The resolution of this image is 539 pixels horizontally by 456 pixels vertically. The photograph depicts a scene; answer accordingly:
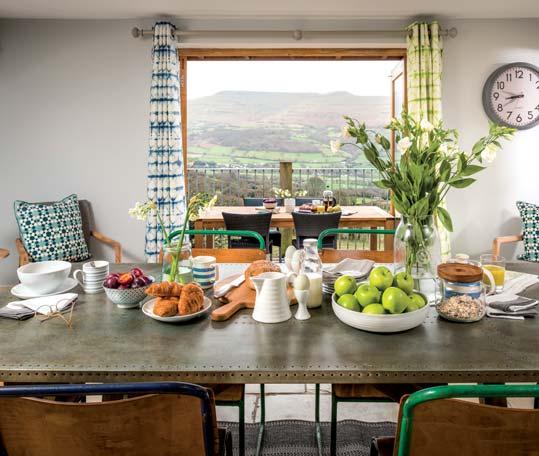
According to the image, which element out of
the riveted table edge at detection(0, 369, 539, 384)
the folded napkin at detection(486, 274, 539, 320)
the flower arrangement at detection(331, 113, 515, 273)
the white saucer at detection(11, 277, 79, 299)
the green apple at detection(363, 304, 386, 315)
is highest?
the flower arrangement at detection(331, 113, 515, 273)

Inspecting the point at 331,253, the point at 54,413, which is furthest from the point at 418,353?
the point at 331,253

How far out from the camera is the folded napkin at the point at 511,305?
1.47 meters

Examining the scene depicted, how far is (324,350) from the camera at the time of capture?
123 centimetres

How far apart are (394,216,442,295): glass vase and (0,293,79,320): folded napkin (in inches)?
46.0

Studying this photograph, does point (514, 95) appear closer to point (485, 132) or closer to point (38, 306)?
point (485, 132)

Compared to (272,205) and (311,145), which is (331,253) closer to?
(272,205)

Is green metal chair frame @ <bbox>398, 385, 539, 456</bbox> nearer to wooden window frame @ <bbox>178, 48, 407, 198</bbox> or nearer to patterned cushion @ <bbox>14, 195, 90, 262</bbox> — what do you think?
patterned cushion @ <bbox>14, 195, 90, 262</bbox>

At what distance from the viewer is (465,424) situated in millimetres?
812

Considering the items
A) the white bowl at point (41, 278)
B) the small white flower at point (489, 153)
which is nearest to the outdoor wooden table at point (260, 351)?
the white bowl at point (41, 278)

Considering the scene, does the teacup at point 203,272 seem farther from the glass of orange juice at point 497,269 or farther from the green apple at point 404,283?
the glass of orange juice at point 497,269

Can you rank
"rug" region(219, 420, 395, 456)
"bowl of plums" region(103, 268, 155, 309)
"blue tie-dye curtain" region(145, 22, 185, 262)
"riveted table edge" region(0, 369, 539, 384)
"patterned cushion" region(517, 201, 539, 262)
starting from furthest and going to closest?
"blue tie-dye curtain" region(145, 22, 185, 262) < "patterned cushion" region(517, 201, 539, 262) < "rug" region(219, 420, 395, 456) < "bowl of plums" region(103, 268, 155, 309) < "riveted table edge" region(0, 369, 539, 384)

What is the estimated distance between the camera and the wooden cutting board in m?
1.44

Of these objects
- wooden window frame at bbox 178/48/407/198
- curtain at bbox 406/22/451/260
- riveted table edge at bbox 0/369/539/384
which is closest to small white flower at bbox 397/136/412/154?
riveted table edge at bbox 0/369/539/384

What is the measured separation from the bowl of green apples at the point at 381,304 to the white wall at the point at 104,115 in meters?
3.19
